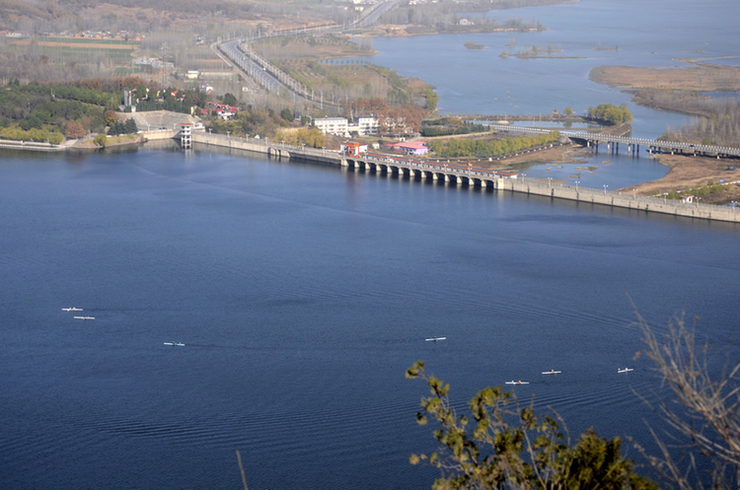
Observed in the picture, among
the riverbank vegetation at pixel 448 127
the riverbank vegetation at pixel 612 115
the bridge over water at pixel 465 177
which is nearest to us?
the bridge over water at pixel 465 177

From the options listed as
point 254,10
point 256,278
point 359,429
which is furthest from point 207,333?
point 254,10

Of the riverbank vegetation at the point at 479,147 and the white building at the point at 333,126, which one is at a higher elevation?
the white building at the point at 333,126

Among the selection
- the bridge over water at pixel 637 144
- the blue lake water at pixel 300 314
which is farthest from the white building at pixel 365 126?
the blue lake water at pixel 300 314

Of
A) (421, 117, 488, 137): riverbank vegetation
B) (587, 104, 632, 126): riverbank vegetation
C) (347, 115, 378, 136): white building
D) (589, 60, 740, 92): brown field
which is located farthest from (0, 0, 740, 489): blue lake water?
(589, 60, 740, 92): brown field

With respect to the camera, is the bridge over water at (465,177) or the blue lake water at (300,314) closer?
the blue lake water at (300,314)

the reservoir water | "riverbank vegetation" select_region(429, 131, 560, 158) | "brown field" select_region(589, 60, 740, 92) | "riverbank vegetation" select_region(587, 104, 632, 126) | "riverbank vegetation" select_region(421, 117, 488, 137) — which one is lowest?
the reservoir water

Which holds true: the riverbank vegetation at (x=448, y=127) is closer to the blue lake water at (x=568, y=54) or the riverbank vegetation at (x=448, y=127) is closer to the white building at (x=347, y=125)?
the white building at (x=347, y=125)

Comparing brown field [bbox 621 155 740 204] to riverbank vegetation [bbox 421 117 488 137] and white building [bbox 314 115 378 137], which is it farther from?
white building [bbox 314 115 378 137]
